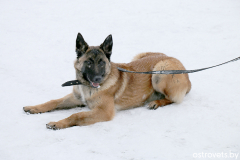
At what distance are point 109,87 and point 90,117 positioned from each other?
30.4 inches

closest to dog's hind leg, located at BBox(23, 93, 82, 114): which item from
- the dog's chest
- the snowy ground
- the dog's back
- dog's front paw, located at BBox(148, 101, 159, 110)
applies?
the snowy ground

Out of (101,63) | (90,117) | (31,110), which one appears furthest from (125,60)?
(31,110)

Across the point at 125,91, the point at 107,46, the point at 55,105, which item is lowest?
the point at 55,105

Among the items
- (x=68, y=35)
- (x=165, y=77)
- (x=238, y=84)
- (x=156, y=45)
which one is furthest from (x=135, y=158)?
(x=68, y=35)

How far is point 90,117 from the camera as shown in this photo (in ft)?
15.3

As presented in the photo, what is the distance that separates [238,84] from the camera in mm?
6422

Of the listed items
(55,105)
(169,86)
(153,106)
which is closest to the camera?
(55,105)

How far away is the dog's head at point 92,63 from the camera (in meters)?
4.67

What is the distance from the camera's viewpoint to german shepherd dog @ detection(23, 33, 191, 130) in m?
4.71

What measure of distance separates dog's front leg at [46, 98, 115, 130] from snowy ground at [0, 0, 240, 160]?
146 mm

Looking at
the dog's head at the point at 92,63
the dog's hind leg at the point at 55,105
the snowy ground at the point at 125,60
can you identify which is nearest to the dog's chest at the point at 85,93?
the dog's head at the point at 92,63

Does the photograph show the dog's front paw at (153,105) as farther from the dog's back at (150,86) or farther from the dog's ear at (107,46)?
the dog's ear at (107,46)

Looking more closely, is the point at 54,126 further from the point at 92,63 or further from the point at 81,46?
the point at 81,46

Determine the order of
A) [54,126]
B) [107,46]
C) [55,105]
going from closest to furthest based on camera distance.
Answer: [54,126] → [107,46] → [55,105]
